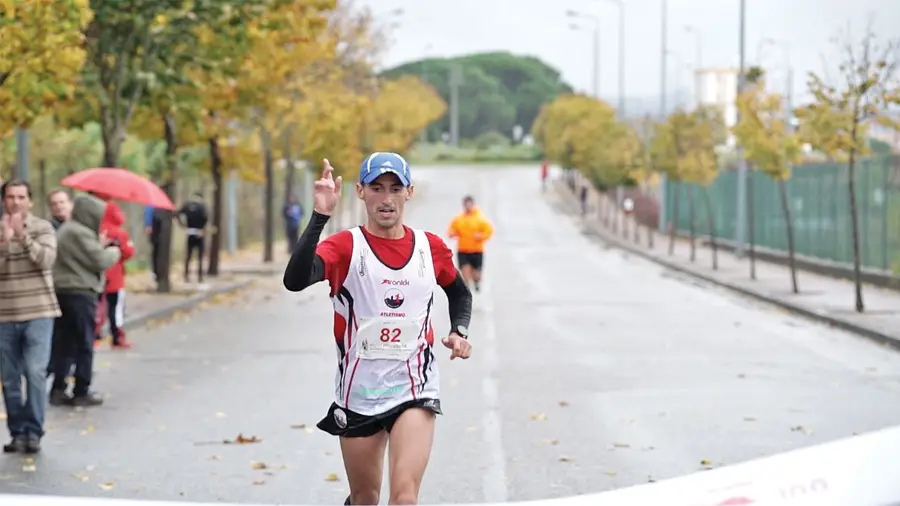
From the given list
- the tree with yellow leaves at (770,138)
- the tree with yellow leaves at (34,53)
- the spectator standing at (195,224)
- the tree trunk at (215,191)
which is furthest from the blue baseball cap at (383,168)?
the tree trunk at (215,191)

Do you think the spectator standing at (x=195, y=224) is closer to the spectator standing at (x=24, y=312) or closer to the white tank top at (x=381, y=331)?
the spectator standing at (x=24, y=312)

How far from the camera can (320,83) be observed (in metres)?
41.6

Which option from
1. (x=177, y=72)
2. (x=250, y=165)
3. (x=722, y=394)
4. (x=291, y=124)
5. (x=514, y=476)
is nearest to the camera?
(x=514, y=476)

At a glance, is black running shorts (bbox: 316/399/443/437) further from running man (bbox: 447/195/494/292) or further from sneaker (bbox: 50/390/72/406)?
running man (bbox: 447/195/494/292)

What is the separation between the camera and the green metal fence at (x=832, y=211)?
1132 inches

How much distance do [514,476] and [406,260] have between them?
3783 millimetres

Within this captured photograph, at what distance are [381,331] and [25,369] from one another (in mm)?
5217

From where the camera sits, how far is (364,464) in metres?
5.74

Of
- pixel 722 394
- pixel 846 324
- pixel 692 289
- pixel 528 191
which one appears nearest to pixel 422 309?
pixel 722 394

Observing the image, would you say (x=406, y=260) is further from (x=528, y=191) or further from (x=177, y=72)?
(x=528, y=191)

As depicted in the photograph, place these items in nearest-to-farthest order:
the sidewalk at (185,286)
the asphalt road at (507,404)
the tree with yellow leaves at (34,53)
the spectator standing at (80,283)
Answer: the asphalt road at (507,404)
the spectator standing at (80,283)
the tree with yellow leaves at (34,53)
the sidewalk at (185,286)

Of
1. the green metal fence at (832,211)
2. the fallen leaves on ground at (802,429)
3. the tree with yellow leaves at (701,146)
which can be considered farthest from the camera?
the tree with yellow leaves at (701,146)

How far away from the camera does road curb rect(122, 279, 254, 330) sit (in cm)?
2100

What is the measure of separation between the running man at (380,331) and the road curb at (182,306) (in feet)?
49.5
